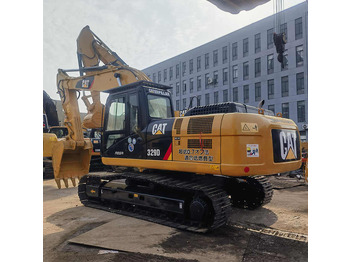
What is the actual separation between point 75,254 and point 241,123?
286cm

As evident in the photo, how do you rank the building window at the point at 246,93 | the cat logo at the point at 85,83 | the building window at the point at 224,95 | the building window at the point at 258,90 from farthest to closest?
the building window at the point at 224,95 → the building window at the point at 246,93 → the building window at the point at 258,90 → the cat logo at the point at 85,83

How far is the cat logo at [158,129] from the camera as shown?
502 centimetres

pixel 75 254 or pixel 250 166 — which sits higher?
pixel 250 166

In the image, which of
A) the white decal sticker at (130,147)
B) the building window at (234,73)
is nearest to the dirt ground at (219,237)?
the white decal sticker at (130,147)

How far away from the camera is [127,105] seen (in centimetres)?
560

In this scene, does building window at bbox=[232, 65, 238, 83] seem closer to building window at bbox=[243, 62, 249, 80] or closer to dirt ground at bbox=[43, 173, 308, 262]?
building window at bbox=[243, 62, 249, 80]

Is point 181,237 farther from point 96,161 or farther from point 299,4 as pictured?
point 96,161

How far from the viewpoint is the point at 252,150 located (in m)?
4.14

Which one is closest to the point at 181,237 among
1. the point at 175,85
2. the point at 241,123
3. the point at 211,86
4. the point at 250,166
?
the point at 250,166

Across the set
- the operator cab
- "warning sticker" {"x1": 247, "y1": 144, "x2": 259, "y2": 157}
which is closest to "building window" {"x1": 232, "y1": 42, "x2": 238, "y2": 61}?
the operator cab

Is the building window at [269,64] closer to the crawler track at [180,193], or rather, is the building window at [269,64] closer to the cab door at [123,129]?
the cab door at [123,129]

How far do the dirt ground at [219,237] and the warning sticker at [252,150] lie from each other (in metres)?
1.27
